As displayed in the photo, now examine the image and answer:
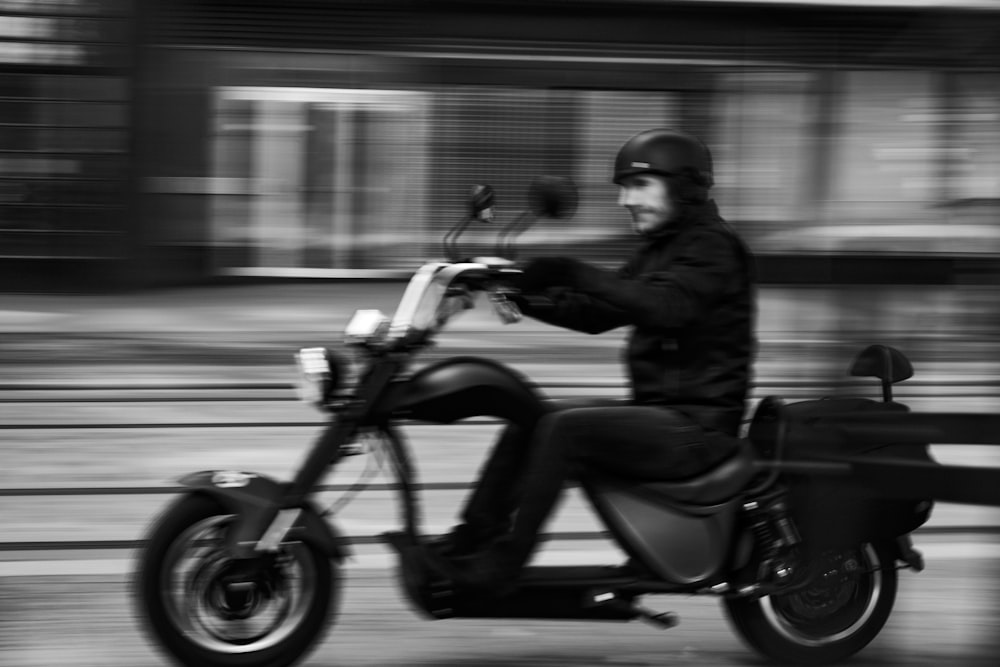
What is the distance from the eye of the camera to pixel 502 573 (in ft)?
10.7

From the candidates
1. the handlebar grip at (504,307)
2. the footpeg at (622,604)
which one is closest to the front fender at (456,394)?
the handlebar grip at (504,307)

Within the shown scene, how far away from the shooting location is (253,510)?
3238mm

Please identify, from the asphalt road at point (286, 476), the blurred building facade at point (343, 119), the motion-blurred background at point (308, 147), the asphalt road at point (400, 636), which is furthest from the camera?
the blurred building facade at point (343, 119)

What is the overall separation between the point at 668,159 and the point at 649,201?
0.11 meters

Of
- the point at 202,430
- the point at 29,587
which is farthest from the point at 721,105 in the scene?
the point at 29,587

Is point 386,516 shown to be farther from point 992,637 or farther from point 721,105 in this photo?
point 721,105

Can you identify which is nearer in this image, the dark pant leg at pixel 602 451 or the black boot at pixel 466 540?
the dark pant leg at pixel 602 451

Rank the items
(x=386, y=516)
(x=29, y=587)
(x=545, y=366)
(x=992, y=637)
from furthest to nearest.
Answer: (x=545, y=366) < (x=386, y=516) < (x=29, y=587) < (x=992, y=637)

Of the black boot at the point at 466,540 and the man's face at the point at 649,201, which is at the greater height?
the man's face at the point at 649,201

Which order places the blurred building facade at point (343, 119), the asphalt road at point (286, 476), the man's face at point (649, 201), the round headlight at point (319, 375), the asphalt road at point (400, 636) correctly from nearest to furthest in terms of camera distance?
the asphalt road at point (286, 476) < the round headlight at point (319, 375) < the man's face at point (649, 201) < the asphalt road at point (400, 636) < the blurred building facade at point (343, 119)

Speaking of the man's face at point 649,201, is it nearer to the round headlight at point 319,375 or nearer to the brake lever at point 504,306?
the brake lever at point 504,306

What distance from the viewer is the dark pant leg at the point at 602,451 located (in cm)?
327

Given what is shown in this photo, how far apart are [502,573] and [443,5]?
41.1ft

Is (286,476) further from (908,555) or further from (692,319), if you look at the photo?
(908,555)
